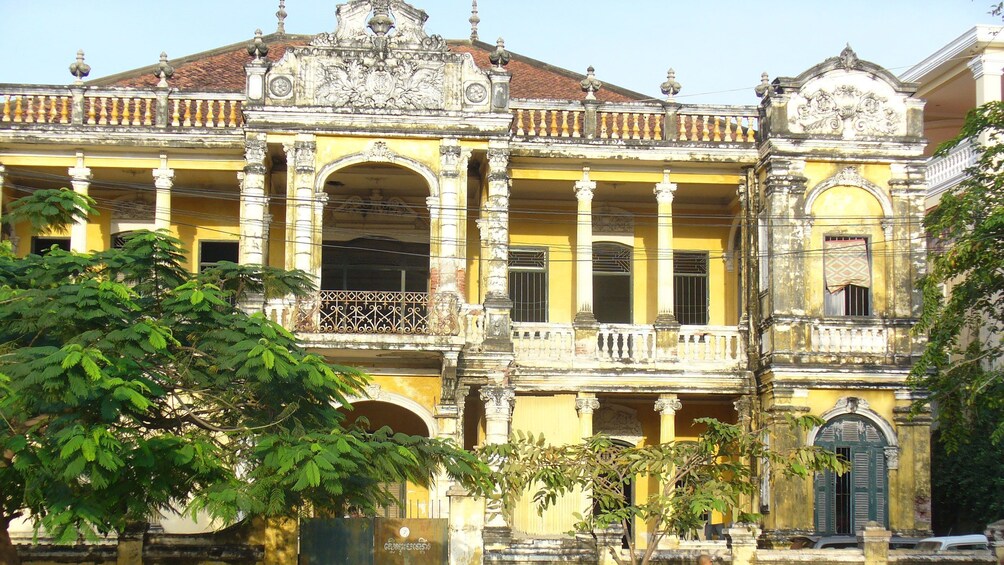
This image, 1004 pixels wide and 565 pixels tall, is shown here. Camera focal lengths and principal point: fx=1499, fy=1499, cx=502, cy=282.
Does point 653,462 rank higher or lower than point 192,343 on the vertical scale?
lower

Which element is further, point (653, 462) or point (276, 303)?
point (276, 303)

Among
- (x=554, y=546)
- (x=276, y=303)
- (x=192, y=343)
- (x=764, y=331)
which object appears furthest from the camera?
(x=764, y=331)

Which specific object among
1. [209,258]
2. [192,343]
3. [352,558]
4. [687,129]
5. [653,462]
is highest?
[687,129]

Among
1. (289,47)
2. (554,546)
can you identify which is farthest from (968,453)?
(289,47)

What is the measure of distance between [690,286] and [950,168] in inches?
308

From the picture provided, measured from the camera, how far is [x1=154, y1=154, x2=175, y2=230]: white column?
82.5ft

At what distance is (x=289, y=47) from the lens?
2441 centimetres

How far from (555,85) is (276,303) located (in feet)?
27.4

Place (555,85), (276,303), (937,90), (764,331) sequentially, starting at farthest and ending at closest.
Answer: (937,90) → (555,85) → (764,331) → (276,303)

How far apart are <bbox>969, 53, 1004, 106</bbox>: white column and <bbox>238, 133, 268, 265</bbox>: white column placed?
50.6 feet

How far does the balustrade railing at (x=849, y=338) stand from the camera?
81.8 feet

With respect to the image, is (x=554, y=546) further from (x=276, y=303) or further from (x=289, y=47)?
(x=289, y=47)

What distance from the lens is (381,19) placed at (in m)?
24.4

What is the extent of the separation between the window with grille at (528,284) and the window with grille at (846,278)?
5.13m
